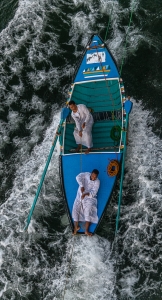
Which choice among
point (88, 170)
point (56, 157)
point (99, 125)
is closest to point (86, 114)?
point (99, 125)

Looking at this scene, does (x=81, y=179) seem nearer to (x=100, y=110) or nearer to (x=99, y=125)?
(x=99, y=125)

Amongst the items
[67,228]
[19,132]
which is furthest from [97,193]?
[19,132]

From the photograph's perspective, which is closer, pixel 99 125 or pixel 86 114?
pixel 86 114

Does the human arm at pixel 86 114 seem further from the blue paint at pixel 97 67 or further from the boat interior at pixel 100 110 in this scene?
the blue paint at pixel 97 67

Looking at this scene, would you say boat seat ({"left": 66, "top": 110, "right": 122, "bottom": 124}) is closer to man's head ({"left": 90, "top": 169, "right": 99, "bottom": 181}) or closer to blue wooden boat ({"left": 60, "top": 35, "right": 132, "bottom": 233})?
blue wooden boat ({"left": 60, "top": 35, "right": 132, "bottom": 233})

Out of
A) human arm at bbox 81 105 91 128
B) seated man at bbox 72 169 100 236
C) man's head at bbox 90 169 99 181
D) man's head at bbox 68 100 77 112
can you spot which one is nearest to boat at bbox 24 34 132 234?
seated man at bbox 72 169 100 236

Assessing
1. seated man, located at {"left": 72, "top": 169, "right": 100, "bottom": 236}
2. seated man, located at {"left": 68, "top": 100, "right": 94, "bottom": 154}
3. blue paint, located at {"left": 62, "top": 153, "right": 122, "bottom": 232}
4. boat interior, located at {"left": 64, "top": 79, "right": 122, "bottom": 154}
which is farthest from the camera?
boat interior, located at {"left": 64, "top": 79, "right": 122, "bottom": 154}

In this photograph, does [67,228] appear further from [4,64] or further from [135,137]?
[4,64]
